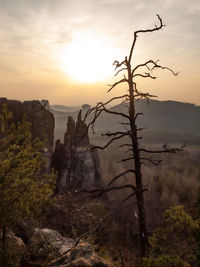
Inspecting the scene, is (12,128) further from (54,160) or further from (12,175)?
(54,160)

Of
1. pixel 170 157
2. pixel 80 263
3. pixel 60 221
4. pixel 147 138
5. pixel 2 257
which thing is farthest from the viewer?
pixel 147 138

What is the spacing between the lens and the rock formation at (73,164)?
→ 68.3 ft

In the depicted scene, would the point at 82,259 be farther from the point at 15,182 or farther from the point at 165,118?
the point at 165,118

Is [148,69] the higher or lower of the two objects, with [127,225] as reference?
higher

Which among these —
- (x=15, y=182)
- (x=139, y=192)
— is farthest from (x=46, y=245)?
(x=139, y=192)

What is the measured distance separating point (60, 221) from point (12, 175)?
12.4 m

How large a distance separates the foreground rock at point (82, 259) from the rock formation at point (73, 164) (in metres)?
15.9

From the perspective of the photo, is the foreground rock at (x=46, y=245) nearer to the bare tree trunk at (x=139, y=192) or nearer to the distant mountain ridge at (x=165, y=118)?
the bare tree trunk at (x=139, y=192)

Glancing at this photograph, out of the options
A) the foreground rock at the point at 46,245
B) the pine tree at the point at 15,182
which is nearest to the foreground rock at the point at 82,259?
the foreground rock at the point at 46,245

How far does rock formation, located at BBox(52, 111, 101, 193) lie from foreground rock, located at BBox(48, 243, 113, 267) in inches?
625

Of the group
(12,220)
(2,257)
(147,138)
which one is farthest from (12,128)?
(147,138)

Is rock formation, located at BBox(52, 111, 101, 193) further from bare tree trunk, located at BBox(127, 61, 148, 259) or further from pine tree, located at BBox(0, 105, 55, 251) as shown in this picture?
bare tree trunk, located at BBox(127, 61, 148, 259)

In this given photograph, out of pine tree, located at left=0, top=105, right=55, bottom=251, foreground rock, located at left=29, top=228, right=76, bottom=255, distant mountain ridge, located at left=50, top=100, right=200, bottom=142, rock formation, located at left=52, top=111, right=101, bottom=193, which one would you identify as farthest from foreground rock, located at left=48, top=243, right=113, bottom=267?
distant mountain ridge, located at left=50, top=100, right=200, bottom=142

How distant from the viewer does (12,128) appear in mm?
6129
